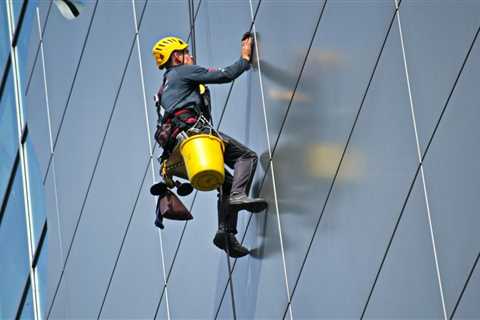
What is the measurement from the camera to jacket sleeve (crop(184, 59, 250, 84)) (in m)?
12.9

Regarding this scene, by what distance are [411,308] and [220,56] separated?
4388mm

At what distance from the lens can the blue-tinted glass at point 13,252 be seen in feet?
65.0

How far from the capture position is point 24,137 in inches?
784

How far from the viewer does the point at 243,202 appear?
12.6 metres

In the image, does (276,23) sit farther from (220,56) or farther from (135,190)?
(135,190)

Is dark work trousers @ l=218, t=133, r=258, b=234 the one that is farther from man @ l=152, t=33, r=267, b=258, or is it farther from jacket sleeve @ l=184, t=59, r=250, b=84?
jacket sleeve @ l=184, t=59, r=250, b=84

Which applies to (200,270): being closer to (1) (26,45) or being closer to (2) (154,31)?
(2) (154,31)

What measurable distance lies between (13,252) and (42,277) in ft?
6.12

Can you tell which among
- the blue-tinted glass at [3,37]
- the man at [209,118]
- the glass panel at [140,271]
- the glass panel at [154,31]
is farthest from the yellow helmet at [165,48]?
the blue-tinted glass at [3,37]

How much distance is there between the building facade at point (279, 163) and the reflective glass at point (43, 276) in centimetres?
6

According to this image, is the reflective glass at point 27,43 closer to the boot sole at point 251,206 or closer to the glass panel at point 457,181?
the boot sole at point 251,206

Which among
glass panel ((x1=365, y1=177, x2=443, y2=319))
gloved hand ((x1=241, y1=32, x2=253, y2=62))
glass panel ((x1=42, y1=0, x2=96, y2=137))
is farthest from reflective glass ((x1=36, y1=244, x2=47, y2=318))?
glass panel ((x1=365, y1=177, x2=443, y2=319))

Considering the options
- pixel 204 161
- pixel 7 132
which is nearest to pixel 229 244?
pixel 204 161

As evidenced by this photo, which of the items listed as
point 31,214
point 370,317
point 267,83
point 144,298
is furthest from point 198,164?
point 31,214
